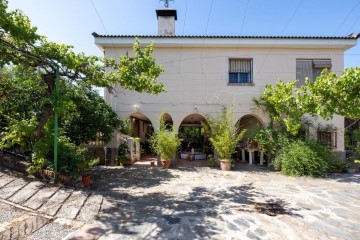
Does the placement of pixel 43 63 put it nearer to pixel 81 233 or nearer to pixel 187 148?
→ pixel 81 233

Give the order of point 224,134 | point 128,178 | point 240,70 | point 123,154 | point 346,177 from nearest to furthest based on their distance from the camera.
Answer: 1. point 128,178
2. point 346,177
3. point 224,134
4. point 123,154
5. point 240,70

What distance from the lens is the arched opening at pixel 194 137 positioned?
15258 millimetres

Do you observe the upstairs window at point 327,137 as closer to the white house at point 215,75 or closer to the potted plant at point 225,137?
the white house at point 215,75

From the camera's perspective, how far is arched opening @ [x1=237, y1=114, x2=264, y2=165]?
40.6ft

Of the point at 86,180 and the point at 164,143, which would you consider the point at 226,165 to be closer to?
the point at 164,143

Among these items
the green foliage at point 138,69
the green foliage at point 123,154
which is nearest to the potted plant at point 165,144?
the green foliage at point 123,154

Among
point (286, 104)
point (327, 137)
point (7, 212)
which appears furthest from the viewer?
point (327, 137)

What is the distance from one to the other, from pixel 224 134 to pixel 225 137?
175mm

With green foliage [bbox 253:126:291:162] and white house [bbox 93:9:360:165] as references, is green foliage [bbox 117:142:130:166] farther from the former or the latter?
green foliage [bbox 253:126:291:162]

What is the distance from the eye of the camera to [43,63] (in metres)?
6.54

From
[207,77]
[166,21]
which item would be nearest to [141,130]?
[207,77]

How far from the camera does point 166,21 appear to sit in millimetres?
13547

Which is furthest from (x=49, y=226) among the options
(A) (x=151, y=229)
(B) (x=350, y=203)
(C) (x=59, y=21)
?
(B) (x=350, y=203)

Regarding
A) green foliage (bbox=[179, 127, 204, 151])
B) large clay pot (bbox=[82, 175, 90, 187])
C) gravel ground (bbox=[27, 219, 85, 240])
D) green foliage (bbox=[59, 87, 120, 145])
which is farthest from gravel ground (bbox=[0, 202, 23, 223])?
green foliage (bbox=[179, 127, 204, 151])
